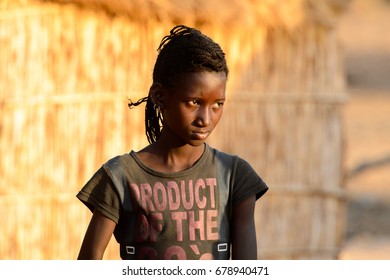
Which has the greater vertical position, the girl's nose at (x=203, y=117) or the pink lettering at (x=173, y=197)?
the girl's nose at (x=203, y=117)

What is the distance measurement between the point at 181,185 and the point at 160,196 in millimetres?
42

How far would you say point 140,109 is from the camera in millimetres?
4820

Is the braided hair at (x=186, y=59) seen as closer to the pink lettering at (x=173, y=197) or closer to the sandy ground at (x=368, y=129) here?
the pink lettering at (x=173, y=197)

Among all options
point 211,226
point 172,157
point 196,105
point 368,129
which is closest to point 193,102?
point 196,105

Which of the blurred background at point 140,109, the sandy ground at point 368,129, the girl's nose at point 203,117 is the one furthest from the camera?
the sandy ground at point 368,129

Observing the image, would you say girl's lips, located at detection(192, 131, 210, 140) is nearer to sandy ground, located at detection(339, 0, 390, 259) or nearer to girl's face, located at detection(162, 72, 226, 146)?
girl's face, located at detection(162, 72, 226, 146)

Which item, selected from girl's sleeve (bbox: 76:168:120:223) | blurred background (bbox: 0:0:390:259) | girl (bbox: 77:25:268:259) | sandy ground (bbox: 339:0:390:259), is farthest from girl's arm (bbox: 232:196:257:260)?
sandy ground (bbox: 339:0:390:259)

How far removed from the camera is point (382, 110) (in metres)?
14.8

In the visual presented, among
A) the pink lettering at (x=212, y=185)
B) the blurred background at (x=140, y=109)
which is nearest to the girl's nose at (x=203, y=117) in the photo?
the pink lettering at (x=212, y=185)

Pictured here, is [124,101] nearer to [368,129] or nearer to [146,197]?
[146,197]

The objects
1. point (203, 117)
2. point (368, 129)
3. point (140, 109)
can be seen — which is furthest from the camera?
point (368, 129)

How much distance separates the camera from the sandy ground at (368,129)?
10.2m

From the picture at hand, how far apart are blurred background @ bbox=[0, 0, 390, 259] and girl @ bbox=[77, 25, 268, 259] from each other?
2.50m

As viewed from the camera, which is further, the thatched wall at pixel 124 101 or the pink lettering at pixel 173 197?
the thatched wall at pixel 124 101
